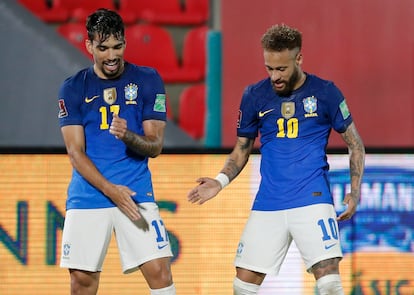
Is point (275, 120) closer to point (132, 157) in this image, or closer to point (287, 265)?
point (132, 157)

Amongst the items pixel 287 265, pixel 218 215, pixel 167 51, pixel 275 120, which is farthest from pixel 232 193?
pixel 167 51

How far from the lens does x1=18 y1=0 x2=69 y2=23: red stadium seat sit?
1060 centimetres

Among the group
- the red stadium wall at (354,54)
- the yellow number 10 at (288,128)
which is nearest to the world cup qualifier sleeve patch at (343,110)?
the yellow number 10 at (288,128)

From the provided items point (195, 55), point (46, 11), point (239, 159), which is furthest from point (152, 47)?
point (239, 159)

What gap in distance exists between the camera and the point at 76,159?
554cm

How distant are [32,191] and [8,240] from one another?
34cm

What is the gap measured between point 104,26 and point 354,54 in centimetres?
409

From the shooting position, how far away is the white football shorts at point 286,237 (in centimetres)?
556

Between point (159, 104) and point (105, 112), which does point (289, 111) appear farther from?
point (105, 112)

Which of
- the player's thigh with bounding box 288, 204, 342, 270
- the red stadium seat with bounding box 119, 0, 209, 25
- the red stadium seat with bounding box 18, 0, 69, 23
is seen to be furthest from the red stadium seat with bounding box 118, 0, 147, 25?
the player's thigh with bounding box 288, 204, 342, 270

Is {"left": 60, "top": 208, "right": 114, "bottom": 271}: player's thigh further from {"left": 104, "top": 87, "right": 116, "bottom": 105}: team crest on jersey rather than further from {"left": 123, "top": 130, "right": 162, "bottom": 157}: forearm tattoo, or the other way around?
{"left": 104, "top": 87, "right": 116, "bottom": 105}: team crest on jersey

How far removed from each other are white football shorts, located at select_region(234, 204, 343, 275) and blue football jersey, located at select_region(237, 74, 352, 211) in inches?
2.1

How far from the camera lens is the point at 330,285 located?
5477 millimetres

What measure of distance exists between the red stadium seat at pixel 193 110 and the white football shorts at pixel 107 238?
437 cm
